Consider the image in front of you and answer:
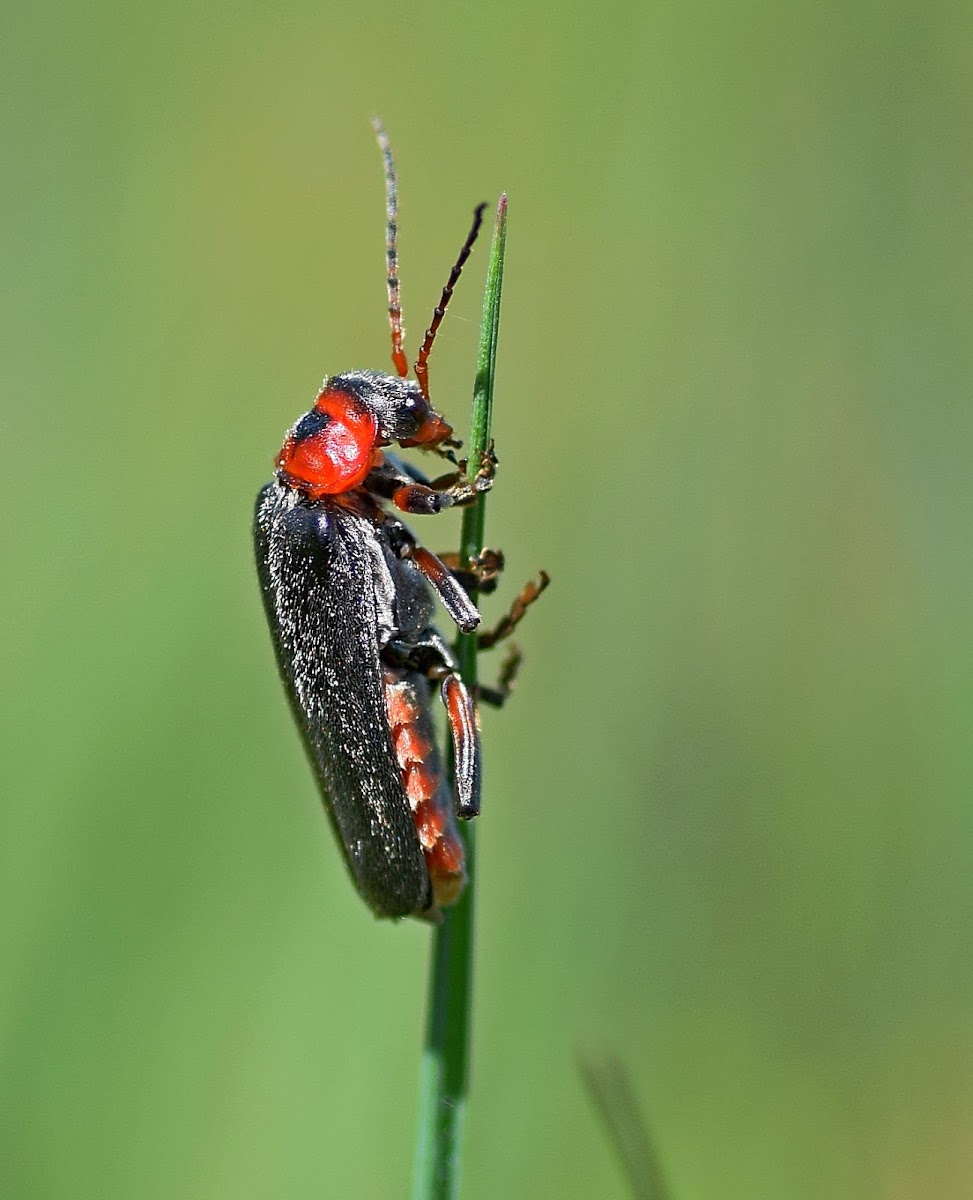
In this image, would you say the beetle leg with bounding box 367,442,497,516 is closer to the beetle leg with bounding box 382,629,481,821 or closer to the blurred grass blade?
the beetle leg with bounding box 382,629,481,821

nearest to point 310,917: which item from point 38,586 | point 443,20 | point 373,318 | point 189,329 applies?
point 38,586

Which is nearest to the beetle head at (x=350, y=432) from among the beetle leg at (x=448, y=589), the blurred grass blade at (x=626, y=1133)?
the beetle leg at (x=448, y=589)

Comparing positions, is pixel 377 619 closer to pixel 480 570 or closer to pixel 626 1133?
pixel 480 570

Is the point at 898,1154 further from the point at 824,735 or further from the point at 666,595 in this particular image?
the point at 666,595

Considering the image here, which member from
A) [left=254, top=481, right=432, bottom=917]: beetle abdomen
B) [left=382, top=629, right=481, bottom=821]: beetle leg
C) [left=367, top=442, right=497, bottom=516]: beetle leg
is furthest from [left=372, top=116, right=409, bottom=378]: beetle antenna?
[left=382, top=629, right=481, bottom=821]: beetle leg

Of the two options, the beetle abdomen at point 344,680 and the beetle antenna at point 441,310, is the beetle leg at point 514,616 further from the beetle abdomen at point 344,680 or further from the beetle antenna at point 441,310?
the beetle antenna at point 441,310
